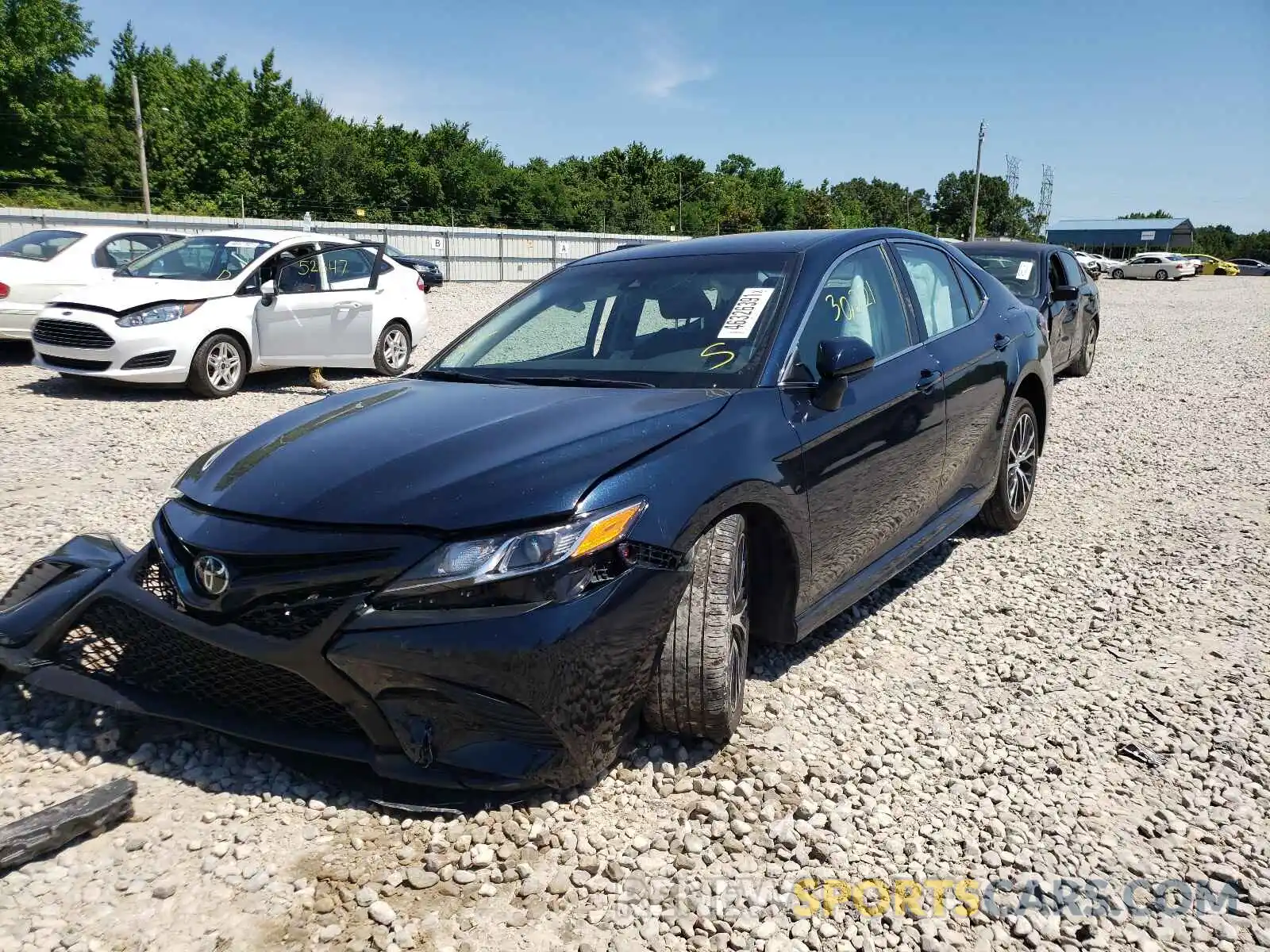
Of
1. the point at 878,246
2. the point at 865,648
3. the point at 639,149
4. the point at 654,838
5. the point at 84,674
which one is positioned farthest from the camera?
the point at 639,149

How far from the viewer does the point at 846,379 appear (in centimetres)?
334

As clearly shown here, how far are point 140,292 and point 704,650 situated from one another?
8.67 meters

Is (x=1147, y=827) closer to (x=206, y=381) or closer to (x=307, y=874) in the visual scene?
(x=307, y=874)

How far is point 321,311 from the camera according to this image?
1041 centimetres

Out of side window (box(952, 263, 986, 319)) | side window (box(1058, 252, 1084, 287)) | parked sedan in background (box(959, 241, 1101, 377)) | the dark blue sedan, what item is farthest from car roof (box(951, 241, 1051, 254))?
the dark blue sedan

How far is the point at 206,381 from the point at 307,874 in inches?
317

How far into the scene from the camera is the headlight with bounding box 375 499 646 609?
7.71 ft

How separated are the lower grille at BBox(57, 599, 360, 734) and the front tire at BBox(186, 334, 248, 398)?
712 cm

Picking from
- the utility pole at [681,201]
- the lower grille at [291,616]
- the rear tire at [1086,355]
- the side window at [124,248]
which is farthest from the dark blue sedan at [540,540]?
the utility pole at [681,201]

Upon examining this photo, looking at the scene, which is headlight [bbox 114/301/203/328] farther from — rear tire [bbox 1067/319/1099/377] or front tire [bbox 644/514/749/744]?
rear tire [bbox 1067/319/1099/377]

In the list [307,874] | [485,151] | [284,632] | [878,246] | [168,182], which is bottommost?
[307,874]

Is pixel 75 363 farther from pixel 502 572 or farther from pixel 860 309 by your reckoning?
pixel 502 572

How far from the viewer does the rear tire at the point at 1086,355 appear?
11672mm

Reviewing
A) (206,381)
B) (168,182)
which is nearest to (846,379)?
(206,381)
